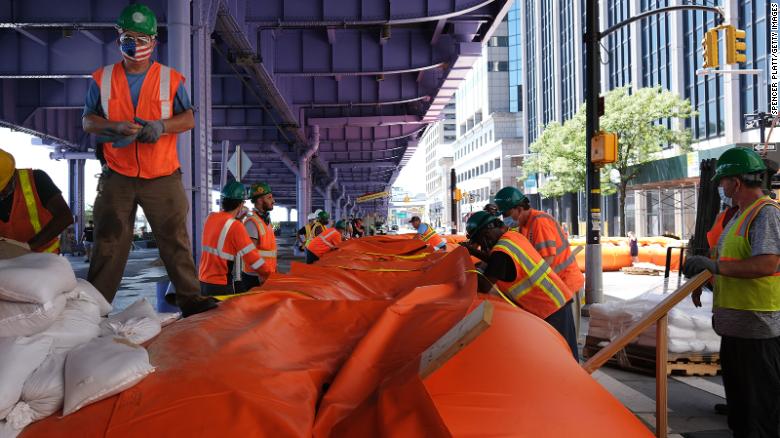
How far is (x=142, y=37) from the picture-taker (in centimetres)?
340

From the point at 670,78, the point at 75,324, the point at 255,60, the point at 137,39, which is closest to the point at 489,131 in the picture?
the point at 670,78

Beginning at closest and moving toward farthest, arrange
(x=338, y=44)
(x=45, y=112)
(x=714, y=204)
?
(x=714, y=204)
(x=338, y=44)
(x=45, y=112)

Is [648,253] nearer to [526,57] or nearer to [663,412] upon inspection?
[663,412]

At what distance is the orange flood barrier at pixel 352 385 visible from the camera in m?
1.71

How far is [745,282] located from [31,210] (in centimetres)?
428

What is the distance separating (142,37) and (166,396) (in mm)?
2305

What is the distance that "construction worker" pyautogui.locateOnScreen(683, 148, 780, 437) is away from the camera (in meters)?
3.61

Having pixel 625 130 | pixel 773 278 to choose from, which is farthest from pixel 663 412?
pixel 625 130

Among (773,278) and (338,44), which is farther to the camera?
(338,44)

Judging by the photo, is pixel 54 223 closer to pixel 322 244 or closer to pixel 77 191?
pixel 322 244

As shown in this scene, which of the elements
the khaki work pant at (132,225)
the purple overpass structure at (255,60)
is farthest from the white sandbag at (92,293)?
the purple overpass structure at (255,60)

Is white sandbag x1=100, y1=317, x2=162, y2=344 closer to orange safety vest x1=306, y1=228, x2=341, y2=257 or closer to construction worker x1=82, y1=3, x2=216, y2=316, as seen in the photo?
construction worker x1=82, y1=3, x2=216, y2=316

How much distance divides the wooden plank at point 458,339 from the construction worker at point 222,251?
421cm

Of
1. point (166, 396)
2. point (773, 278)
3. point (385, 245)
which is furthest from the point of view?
point (385, 245)
